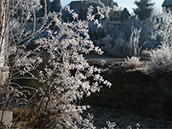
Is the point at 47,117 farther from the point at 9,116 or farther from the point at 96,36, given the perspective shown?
the point at 96,36

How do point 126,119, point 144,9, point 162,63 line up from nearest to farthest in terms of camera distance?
1. point 126,119
2. point 162,63
3. point 144,9

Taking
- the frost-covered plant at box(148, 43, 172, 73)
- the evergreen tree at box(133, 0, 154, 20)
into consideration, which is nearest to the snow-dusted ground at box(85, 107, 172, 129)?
the frost-covered plant at box(148, 43, 172, 73)

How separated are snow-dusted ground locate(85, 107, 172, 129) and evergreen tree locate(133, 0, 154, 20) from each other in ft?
47.1

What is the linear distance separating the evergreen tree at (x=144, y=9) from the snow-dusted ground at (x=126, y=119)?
14.4 meters

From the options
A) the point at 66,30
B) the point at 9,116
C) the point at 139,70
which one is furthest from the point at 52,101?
the point at 139,70

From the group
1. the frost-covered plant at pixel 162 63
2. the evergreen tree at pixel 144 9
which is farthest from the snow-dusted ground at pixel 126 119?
the evergreen tree at pixel 144 9

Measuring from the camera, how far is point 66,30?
7.32 feet

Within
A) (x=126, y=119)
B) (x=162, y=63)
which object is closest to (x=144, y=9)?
(x=162, y=63)

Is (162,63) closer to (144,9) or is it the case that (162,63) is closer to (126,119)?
(126,119)

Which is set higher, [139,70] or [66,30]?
[66,30]

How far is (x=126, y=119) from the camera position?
3.69 meters

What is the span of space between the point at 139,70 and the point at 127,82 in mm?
Result: 358

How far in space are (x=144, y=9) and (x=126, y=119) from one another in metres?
15.0

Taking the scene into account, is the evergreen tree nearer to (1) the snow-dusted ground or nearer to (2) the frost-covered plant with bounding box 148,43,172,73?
(2) the frost-covered plant with bounding box 148,43,172,73
